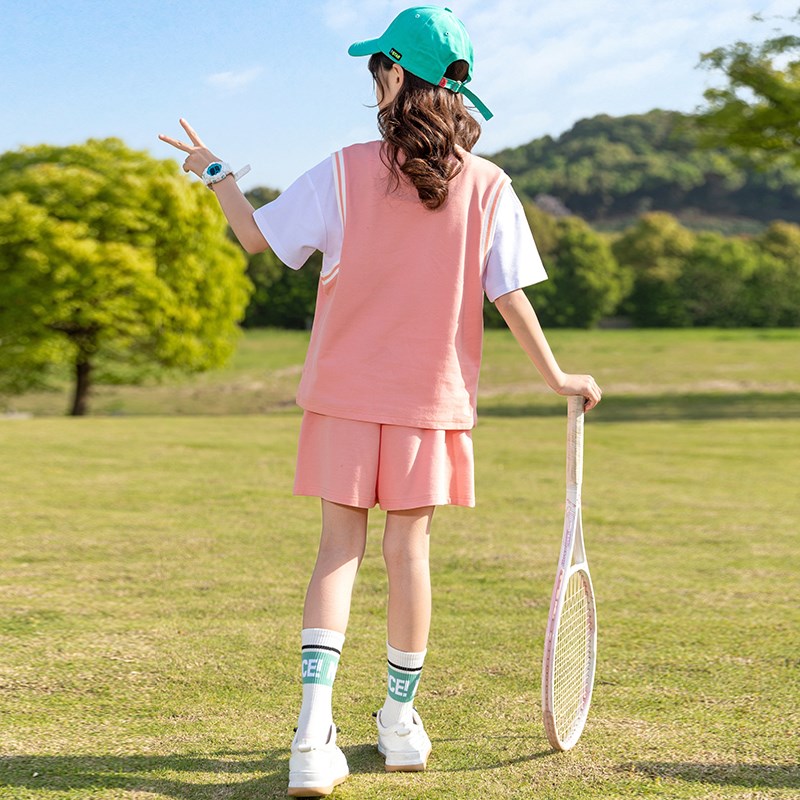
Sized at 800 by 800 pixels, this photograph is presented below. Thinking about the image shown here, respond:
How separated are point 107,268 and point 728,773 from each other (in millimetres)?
22787

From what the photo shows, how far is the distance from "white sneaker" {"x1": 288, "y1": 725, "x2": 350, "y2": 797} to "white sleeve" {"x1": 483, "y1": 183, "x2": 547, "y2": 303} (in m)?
1.22

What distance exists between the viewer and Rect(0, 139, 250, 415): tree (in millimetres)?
23641

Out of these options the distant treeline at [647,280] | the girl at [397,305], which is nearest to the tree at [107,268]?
the distant treeline at [647,280]

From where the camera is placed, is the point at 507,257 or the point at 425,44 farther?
the point at 507,257

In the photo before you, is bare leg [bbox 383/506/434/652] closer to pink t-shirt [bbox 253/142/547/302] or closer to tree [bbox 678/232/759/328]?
pink t-shirt [bbox 253/142/547/302]

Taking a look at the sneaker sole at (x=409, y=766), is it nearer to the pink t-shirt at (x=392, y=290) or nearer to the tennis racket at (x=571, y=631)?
the tennis racket at (x=571, y=631)

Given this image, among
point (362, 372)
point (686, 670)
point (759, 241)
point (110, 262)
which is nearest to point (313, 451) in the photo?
point (362, 372)

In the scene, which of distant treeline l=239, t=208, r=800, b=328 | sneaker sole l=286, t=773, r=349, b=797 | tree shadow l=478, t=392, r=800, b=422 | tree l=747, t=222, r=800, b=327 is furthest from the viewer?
distant treeline l=239, t=208, r=800, b=328

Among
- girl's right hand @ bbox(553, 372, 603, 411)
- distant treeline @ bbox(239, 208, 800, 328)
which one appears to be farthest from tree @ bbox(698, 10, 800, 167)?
distant treeline @ bbox(239, 208, 800, 328)

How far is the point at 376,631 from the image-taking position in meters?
4.23

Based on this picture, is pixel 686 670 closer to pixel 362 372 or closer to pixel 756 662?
pixel 756 662

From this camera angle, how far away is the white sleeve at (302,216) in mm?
2654

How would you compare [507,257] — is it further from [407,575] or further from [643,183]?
[643,183]

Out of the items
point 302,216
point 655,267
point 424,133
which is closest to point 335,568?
point 302,216
